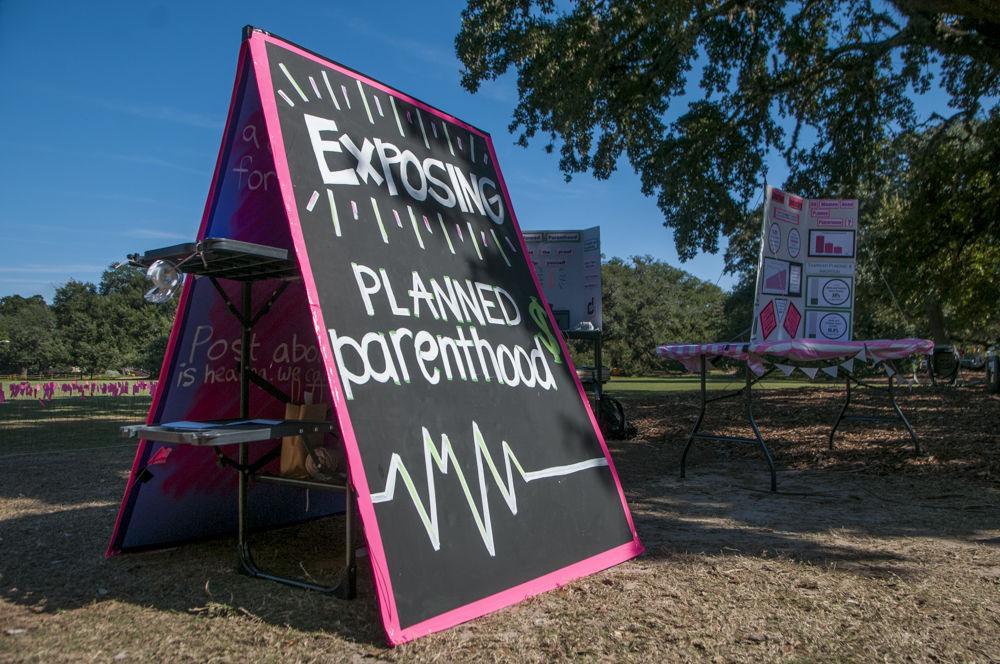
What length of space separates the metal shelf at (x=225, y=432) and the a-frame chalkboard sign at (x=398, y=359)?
21cm

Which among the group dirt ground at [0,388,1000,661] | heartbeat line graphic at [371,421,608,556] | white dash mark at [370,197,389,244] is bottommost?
dirt ground at [0,388,1000,661]

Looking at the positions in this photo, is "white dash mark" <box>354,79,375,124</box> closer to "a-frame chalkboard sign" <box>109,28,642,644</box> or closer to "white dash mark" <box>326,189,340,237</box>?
"a-frame chalkboard sign" <box>109,28,642,644</box>

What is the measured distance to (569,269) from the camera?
10914 mm

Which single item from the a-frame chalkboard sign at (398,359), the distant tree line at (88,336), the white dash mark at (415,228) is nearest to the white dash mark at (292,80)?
the a-frame chalkboard sign at (398,359)

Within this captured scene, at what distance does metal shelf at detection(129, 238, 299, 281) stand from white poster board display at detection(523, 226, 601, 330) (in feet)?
23.8

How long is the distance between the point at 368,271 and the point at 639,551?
2.33 m

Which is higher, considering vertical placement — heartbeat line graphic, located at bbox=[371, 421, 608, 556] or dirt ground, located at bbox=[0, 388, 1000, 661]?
heartbeat line graphic, located at bbox=[371, 421, 608, 556]

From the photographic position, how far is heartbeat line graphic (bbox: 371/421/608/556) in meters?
3.14

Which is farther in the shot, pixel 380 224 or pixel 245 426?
pixel 380 224

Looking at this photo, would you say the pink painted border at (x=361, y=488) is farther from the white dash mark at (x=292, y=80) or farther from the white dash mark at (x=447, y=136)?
the white dash mark at (x=447, y=136)

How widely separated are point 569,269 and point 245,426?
799 cm

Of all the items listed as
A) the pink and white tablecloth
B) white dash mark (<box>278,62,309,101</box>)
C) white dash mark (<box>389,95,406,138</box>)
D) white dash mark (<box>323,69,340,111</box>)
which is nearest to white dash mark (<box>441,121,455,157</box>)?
white dash mark (<box>389,95,406,138</box>)

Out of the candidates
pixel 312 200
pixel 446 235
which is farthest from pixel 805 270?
pixel 312 200

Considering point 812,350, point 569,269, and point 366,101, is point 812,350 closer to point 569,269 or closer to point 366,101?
point 366,101
